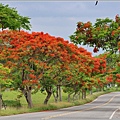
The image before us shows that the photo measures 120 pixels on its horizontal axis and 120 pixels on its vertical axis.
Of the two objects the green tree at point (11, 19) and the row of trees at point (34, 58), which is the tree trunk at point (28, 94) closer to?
the row of trees at point (34, 58)

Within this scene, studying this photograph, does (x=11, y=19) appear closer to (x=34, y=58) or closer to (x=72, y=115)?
(x=34, y=58)

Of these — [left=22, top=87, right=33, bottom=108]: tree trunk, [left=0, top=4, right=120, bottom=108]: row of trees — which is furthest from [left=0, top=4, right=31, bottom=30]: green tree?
[left=22, top=87, right=33, bottom=108]: tree trunk

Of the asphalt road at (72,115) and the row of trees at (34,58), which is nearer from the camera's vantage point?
the asphalt road at (72,115)

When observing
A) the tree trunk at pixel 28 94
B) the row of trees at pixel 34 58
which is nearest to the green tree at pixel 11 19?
the row of trees at pixel 34 58

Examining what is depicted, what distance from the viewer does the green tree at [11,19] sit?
34.7 meters

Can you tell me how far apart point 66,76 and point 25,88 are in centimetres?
638

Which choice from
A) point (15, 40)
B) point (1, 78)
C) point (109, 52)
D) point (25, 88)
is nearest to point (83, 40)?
point (109, 52)

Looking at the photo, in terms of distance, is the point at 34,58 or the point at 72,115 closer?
the point at 72,115

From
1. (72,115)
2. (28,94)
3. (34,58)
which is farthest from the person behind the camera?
(28,94)

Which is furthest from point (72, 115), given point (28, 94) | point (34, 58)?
point (28, 94)

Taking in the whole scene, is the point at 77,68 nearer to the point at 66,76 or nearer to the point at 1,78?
the point at 66,76

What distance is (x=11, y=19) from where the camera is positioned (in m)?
35.3

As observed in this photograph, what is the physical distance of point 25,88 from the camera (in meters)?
36.8

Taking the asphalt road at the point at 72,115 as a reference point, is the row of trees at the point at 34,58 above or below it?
above
